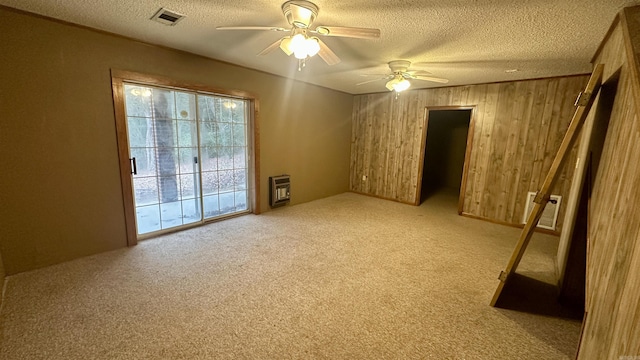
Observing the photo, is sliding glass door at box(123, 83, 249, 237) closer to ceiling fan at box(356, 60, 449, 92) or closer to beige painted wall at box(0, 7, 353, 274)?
beige painted wall at box(0, 7, 353, 274)

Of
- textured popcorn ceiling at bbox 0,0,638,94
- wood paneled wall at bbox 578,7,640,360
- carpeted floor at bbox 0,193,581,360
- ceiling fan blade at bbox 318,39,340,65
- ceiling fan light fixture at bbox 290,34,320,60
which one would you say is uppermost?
textured popcorn ceiling at bbox 0,0,638,94

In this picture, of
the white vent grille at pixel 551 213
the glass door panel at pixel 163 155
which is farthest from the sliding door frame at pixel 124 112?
the white vent grille at pixel 551 213

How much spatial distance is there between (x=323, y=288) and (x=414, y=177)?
3598mm

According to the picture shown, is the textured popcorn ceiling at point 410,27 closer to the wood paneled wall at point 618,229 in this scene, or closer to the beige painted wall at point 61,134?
the beige painted wall at point 61,134

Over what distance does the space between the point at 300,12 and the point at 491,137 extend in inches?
152

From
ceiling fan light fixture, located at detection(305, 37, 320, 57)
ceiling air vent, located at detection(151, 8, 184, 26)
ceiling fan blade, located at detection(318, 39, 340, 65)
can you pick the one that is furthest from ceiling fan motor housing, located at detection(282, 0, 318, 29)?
ceiling air vent, located at detection(151, 8, 184, 26)

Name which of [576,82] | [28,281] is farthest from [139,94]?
[576,82]

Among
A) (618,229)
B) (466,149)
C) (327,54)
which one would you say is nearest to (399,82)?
(327,54)

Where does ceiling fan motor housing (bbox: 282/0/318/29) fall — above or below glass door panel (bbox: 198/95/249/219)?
above

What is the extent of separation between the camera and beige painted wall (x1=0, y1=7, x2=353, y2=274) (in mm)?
2221

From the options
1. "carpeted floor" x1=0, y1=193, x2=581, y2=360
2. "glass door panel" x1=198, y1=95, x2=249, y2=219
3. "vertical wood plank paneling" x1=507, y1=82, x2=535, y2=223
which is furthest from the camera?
"vertical wood plank paneling" x1=507, y1=82, x2=535, y2=223

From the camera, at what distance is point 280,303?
6.79 ft

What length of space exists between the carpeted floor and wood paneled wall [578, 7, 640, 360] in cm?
60

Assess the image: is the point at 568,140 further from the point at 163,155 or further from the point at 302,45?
the point at 163,155
